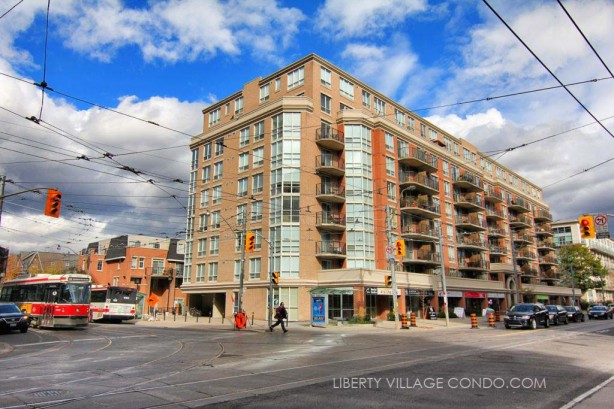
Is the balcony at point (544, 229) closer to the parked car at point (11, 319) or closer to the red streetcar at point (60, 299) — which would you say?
the red streetcar at point (60, 299)

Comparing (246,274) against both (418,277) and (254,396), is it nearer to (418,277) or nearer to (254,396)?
(418,277)

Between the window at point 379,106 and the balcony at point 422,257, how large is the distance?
53.2 ft

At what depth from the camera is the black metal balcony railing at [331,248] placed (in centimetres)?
4225

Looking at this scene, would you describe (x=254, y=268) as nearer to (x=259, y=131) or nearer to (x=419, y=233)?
(x=259, y=131)

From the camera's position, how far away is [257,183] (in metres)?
45.4

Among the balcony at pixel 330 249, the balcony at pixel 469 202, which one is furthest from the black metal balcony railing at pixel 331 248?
the balcony at pixel 469 202

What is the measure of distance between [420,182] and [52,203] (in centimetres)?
3966

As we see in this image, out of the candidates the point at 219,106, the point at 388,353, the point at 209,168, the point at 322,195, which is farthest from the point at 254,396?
the point at 219,106

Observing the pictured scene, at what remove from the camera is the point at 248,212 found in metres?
45.5

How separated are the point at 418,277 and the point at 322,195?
13441mm

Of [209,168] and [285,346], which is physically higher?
[209,168]

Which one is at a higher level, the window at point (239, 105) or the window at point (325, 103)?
the window at point (239, 105)
